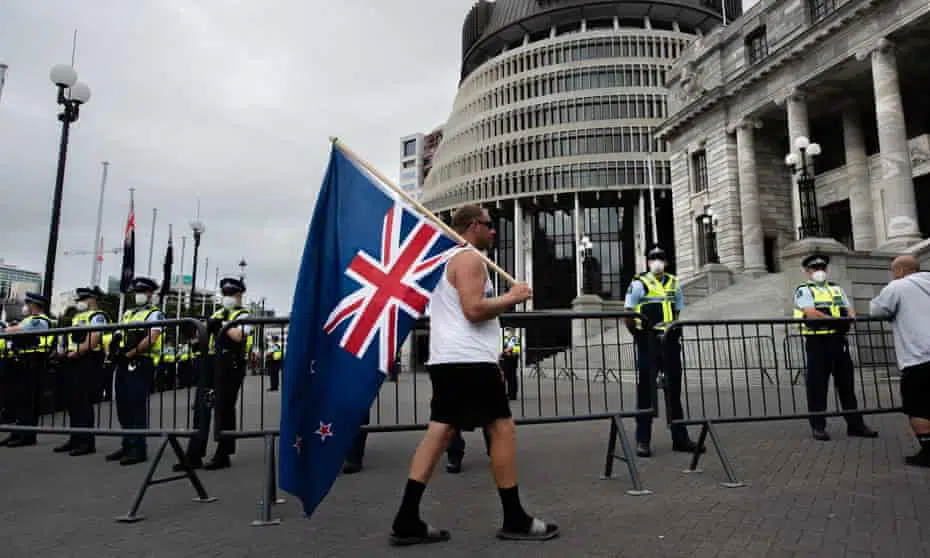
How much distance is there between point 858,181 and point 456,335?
105 ft

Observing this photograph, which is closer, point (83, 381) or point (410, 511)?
point (410, 511)

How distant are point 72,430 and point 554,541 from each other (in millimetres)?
4797

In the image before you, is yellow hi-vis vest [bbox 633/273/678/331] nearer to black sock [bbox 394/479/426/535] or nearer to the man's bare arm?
the man's bare arm

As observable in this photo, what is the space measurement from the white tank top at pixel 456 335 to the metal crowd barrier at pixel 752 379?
2.51m

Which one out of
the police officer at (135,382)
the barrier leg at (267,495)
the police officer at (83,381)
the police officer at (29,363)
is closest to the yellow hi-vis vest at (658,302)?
the barrier leg at (267,495)

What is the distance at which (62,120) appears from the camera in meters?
12.0

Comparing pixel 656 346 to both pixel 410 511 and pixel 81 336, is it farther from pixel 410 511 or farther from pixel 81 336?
pixel 81 336

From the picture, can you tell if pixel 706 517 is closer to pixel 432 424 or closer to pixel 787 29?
Answer: pixel 432 424

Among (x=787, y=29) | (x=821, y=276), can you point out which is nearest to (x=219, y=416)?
(x=821, y=276)

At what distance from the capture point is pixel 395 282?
4074 mm

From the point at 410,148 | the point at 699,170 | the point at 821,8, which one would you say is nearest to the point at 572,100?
the point at 699,170

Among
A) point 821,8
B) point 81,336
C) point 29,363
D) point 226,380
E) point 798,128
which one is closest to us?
point 226,380

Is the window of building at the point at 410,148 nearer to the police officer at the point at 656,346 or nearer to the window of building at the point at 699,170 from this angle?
the window of building at the point at 699,170

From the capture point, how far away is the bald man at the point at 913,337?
224 inches
